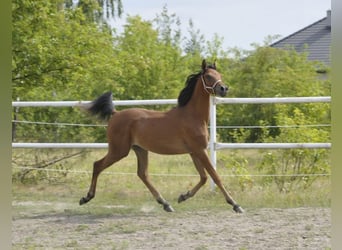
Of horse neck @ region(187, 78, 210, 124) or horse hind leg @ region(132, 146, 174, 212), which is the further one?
horse hind leg @ region(132, 146, 174, 212)

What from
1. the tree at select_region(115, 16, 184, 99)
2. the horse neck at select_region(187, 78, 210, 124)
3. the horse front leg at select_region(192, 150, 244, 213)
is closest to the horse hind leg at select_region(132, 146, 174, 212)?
the horse front leg at select_region(192, 150, 244, 213)

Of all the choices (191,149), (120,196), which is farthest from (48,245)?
(120,196)

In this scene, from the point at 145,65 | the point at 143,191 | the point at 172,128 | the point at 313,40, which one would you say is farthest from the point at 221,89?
the point at 313,40

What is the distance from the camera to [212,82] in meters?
5.48

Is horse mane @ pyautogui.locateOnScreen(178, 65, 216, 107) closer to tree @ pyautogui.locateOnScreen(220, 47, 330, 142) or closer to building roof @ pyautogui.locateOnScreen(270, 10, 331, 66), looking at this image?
tree @ pyautogui.locateOnScreen(220, 47, 330, 142)

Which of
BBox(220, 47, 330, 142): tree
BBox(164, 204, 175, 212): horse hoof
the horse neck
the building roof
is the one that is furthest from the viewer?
the building roof

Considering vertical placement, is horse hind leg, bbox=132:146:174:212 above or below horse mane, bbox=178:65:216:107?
below

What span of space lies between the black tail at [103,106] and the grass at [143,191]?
2.92 feet

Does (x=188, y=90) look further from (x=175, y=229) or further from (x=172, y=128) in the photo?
(x=175, y=229)

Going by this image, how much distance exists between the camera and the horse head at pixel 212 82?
17.7 feet

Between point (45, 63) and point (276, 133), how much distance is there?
2.99 metres

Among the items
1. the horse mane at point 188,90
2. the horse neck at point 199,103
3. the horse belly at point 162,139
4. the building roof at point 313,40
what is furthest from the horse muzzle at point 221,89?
the building roof at point 313,40

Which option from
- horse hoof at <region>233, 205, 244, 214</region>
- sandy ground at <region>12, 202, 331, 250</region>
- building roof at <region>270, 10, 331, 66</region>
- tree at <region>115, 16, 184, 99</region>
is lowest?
sandy ground at <region>12, 202, 331, 250</region>

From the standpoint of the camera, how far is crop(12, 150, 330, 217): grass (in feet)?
20.3
